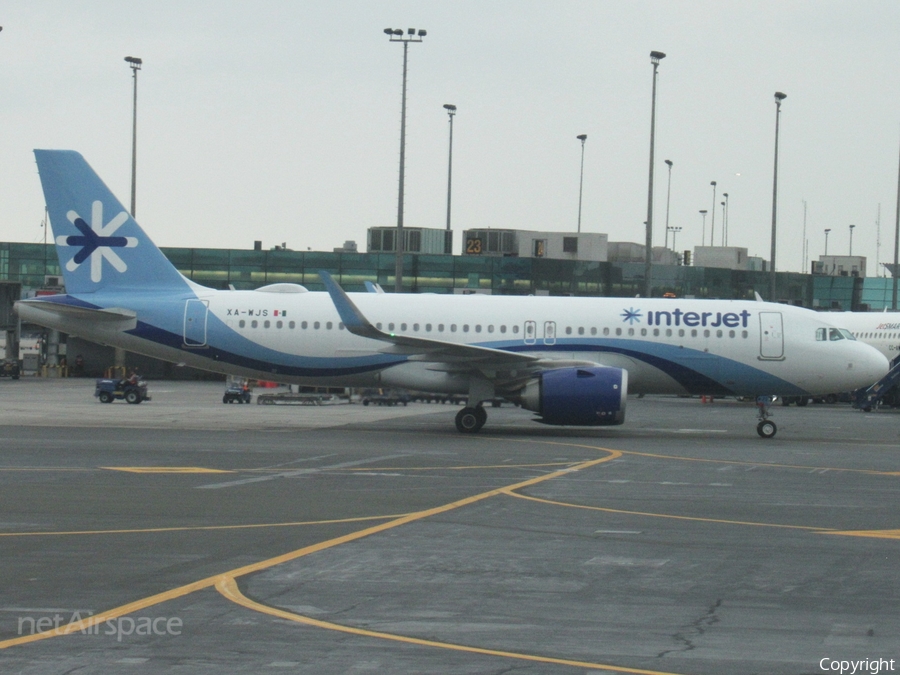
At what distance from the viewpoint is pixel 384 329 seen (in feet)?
96.4

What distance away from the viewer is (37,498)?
15938mm

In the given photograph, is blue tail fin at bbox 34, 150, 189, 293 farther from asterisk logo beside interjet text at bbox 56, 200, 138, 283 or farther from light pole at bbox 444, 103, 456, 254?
light pole at bbox 444, 103, 456, 254

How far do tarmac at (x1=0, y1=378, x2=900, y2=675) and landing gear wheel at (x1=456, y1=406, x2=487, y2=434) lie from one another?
3188 mm

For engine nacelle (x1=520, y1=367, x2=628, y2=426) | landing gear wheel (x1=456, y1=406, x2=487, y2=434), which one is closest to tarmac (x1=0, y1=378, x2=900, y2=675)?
engine nacelle (x1=520, y1=367, x2=628, y2=426)

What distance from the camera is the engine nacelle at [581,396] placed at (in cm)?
2659

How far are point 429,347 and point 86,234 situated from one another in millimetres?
10084

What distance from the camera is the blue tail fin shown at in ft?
97.2

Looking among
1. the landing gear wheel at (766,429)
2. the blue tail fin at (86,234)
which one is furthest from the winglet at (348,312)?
the landing gear wheel at (766,429)

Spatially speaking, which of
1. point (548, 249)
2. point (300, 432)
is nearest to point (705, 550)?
point (300, 432)

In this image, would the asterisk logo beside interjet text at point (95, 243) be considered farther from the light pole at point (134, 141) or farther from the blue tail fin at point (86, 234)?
the light pole at point (134, 141)

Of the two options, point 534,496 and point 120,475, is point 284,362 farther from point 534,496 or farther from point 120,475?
point 534,496

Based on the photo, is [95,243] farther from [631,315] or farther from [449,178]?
[449,178]

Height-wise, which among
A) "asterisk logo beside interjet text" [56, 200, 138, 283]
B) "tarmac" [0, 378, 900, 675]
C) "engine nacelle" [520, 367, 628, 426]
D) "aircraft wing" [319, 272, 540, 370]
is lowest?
"tarmac" [0, 378, 900, 675]

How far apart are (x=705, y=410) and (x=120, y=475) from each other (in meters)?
28.7
